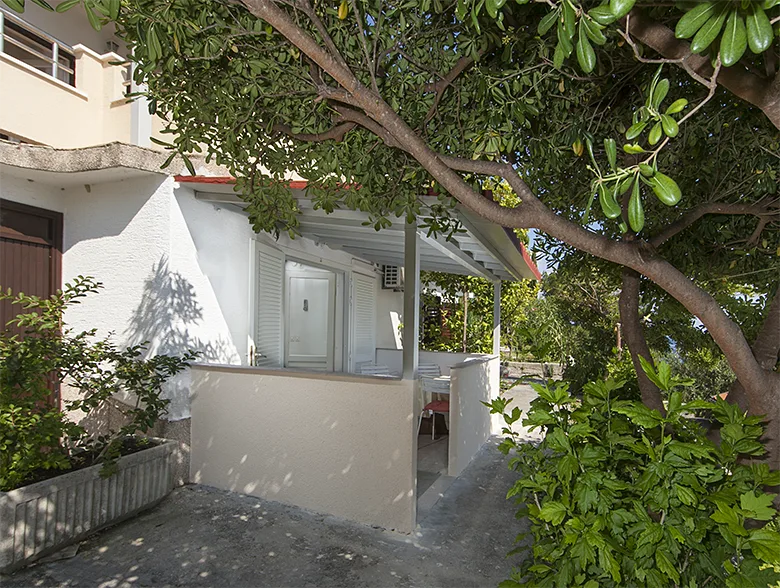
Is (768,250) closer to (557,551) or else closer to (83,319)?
(557,551)

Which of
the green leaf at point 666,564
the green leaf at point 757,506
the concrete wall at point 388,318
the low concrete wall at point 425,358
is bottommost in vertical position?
the low concrete wall at point 425,358

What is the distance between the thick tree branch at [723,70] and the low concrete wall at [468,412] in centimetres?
458

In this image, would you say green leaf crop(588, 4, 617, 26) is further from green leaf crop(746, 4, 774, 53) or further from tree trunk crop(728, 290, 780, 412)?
tree trunk crop(728, 290, 780, 412)

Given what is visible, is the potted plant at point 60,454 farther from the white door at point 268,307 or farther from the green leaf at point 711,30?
the green leaf at point 711,30

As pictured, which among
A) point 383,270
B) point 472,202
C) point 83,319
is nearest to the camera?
point 472,202

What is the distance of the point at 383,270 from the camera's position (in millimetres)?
11445

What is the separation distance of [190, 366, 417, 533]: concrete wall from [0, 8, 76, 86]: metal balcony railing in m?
6.64

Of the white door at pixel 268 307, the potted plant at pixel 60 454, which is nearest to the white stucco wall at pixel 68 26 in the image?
the white door at pixel 268 307

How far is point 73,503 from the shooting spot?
399 cm

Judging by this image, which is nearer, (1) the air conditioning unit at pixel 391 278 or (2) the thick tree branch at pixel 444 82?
(2) the thick tree branch at pixel 444 82

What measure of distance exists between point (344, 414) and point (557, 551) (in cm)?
311

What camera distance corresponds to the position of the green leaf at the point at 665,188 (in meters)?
1.21

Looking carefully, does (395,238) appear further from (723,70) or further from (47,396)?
(723,70)

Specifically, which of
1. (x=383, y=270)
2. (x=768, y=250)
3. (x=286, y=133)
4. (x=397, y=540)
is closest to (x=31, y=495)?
(x=397, y=540)
